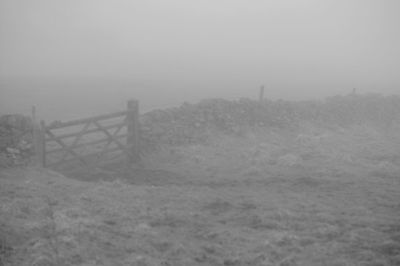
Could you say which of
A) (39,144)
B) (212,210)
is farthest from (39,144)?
(212,210)

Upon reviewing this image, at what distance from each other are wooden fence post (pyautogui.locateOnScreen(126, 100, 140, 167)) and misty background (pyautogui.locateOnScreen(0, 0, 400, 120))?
10.5 metres

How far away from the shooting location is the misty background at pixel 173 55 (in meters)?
37.1

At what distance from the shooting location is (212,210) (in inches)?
397

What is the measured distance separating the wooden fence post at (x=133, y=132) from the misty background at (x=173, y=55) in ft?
34.4

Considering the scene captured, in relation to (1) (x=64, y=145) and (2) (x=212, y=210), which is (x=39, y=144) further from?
(2) (x=212, y=210)

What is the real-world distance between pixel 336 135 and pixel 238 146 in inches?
220

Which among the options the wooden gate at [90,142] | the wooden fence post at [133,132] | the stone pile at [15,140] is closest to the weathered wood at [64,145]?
the wooden gate at [90,142]

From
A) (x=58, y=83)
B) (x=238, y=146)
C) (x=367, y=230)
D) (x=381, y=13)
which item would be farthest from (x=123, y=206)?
(x=381, y=13)

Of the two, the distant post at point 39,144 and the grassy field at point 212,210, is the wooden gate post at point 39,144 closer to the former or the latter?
the distant post at point 39,144

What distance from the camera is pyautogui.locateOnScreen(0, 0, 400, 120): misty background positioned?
3709cm

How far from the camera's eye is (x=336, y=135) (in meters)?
19.8

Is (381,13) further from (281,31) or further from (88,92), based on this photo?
(88,92)

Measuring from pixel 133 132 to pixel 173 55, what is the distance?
80721 mm

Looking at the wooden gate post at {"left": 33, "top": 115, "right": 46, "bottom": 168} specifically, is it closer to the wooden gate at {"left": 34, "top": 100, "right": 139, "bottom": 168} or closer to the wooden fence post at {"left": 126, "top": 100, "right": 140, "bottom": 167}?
the wooden gate at {"left": 34, "top": 100, "right": 139, "bottom": 168}
